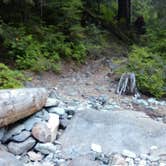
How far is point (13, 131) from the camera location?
528 centimetres

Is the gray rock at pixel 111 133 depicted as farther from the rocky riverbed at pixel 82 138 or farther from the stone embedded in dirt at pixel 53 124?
the stone embedded in dirt at pixel 53 124

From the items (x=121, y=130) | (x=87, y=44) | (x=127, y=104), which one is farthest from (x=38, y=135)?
(x=87, y=44)

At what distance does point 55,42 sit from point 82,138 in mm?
4789

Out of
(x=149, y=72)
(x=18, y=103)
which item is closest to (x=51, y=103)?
(x=18, y=103)

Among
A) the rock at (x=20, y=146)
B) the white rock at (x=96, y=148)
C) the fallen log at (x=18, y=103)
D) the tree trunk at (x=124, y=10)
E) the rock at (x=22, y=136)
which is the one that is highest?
the tree trunk at (x=124, y=10)

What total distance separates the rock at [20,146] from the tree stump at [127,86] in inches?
128

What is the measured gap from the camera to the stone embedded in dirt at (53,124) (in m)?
5.43

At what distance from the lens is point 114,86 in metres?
8.50

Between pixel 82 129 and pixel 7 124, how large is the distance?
1.29 m

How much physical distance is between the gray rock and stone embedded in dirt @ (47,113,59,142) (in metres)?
0.15

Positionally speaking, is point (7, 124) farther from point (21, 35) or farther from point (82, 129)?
point (21, 35)

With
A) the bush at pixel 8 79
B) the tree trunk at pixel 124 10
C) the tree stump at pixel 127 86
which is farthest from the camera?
the tree trunk at pixel 124 10

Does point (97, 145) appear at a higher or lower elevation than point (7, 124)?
lower

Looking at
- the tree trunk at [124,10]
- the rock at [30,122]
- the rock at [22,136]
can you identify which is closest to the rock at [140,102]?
the rock at [30,122]
